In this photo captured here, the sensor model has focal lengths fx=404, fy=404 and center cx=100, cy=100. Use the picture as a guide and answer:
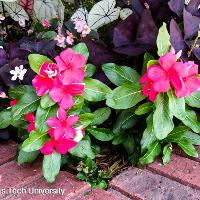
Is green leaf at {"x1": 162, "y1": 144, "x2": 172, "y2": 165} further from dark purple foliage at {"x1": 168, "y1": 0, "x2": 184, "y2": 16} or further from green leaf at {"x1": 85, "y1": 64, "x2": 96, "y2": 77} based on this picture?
dark purple foliage at {"x1": 168, "y1": 0, "x2": 184, "y2": 16}

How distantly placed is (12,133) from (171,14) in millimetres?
865

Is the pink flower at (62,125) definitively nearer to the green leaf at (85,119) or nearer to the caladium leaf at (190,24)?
the green leaf at (85,119)

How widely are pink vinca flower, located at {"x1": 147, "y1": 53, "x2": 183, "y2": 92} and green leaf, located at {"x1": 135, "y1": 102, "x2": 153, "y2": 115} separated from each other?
181mm

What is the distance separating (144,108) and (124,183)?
0.28 meters

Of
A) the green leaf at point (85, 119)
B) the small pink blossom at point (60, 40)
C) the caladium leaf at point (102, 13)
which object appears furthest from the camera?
the caladium leaf at point (102, 13)

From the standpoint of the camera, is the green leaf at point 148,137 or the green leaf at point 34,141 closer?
the green leaf at point 34,141

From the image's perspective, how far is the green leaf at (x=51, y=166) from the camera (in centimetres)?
140

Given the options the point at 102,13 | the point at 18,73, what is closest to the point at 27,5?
the point at 102,13

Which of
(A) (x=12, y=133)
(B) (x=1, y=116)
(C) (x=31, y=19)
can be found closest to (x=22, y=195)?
(B) (x=1, y=116)

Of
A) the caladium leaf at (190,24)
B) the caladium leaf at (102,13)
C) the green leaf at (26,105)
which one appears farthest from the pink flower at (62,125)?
the caladium leaf at (102,13)

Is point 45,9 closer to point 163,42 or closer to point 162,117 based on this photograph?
point 163,42

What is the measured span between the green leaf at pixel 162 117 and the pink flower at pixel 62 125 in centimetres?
28

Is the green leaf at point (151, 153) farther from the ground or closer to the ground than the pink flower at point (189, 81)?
closer to the ground

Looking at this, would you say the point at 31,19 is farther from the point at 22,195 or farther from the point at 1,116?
the point at 22,195
